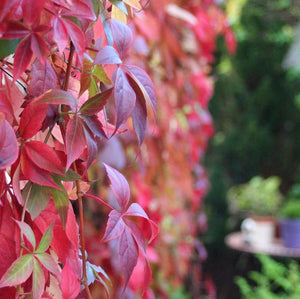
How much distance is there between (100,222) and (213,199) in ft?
14.5

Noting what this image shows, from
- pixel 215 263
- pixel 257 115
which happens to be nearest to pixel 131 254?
pixel 215 263

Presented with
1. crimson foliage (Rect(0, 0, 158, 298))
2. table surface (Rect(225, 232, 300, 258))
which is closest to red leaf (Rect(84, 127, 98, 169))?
crimson foliage (Rect(0, 0, 158, 298))

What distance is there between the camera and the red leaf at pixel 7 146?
0.85ft

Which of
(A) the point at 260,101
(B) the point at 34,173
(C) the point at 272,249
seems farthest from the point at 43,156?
(A) the point at 260,101

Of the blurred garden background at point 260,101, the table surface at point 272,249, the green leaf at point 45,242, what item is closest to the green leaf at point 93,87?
the green leaf at point 45,242

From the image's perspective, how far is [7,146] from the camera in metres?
0.26

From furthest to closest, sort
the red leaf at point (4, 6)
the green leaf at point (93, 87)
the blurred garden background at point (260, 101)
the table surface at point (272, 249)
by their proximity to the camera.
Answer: the blurred garden background at point (260, 101), the table surface at point (272, 249), the green leaf at point (93, 87), the red leaf at point (4, 6)

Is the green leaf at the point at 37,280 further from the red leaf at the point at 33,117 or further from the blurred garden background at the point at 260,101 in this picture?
the blurred garden background at the point at 260,101

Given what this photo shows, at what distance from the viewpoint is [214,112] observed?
7688mm

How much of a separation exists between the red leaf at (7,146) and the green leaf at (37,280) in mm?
65

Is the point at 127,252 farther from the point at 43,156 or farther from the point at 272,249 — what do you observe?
the point at 272,249

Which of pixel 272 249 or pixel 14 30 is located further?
pixel 272 249

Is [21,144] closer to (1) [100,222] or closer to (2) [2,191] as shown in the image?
(2) [2,191]

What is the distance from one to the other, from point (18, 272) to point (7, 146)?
67 millimetres
